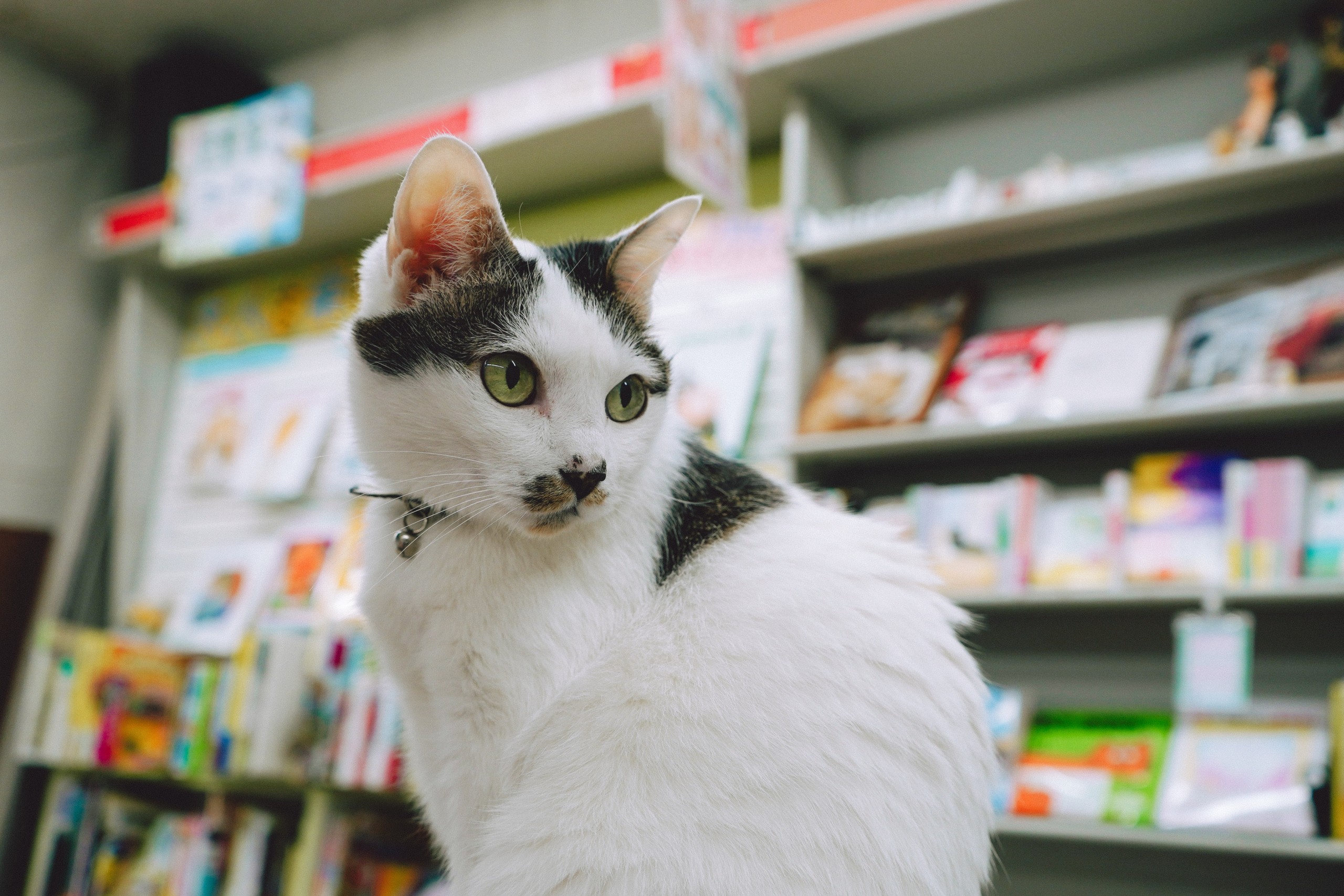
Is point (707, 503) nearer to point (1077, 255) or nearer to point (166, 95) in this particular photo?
point (1077, 255)

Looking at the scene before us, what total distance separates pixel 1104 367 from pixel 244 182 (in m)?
2.71

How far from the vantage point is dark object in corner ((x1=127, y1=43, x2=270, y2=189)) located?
375 cm

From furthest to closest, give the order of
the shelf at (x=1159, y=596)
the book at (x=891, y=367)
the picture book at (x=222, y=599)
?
the picture book at (x=222, y=599)
the book at (x=891, y=367)
the shelf at (x=1159, y=596)

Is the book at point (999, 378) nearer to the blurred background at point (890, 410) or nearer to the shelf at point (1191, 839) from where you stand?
the blurred background at point (890, 410)

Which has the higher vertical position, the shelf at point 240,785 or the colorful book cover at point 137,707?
the colorful book cover at point 137,707

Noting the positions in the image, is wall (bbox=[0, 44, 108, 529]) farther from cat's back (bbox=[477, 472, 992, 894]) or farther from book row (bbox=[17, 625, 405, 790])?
cat's back (bbox=[477, 472, 992, 894])

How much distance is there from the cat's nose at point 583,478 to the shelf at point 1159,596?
1363 mm

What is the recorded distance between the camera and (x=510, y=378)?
88 cm

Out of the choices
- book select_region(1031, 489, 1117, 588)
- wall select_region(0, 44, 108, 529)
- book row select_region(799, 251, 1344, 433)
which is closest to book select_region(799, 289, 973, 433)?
book row select_region(799, 251, 1344, 433)

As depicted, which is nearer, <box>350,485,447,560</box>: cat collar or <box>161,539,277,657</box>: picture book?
<box>350,485,447,560</box>: cat collar

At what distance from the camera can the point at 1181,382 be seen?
6.26 feet

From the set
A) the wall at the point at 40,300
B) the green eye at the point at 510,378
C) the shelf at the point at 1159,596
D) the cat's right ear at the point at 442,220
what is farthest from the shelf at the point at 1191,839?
the wall at the point at 40,300

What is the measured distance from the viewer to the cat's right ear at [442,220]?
31.6 inches

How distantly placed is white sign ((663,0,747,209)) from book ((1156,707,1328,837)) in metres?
1.53
